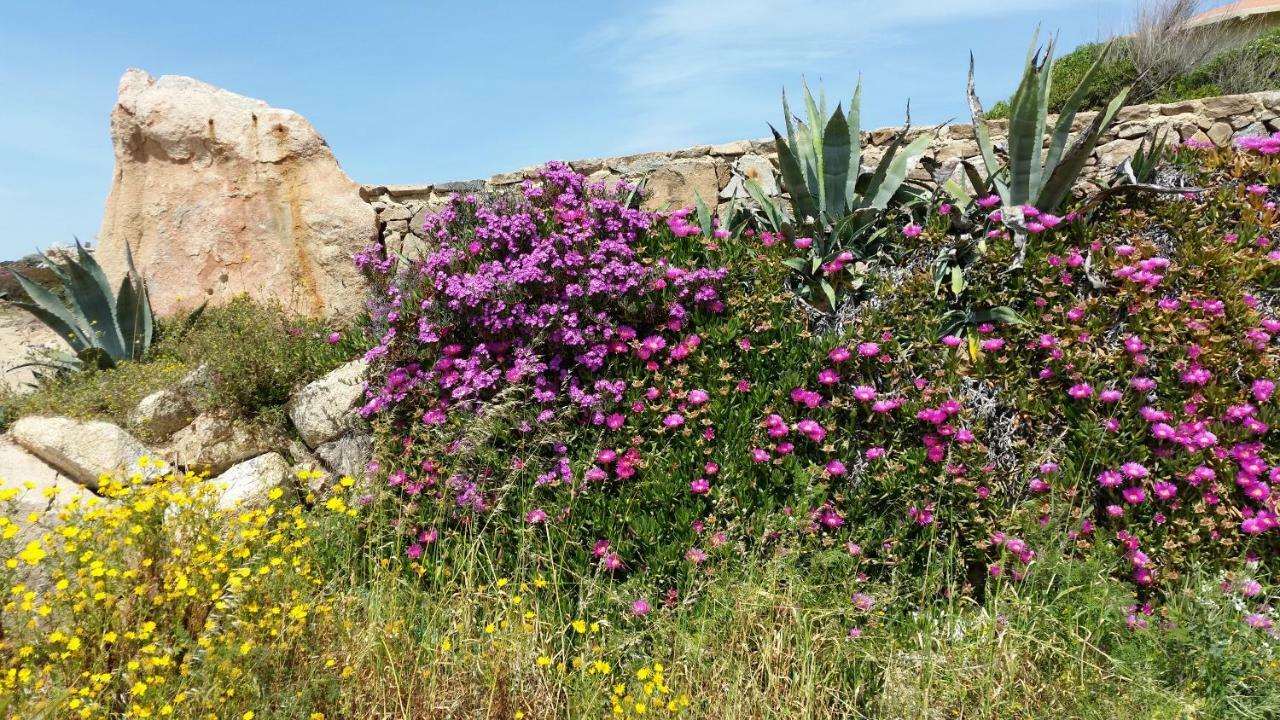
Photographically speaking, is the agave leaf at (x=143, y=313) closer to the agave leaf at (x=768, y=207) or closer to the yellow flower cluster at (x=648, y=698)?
the agave leaf at (x=768, y=207)

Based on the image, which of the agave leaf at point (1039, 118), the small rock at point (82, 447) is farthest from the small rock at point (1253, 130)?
the small rock at point (82, 447)

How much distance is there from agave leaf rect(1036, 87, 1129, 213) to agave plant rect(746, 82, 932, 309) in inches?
29.6

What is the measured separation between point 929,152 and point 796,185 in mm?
1705

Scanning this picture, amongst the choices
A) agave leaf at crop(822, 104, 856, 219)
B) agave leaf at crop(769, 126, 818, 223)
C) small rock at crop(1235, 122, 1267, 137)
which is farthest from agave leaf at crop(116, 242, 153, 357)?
small rock at crop(1235, 122, 1267, 137)

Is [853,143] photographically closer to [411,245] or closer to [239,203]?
[411,245]

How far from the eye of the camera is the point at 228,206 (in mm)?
8023

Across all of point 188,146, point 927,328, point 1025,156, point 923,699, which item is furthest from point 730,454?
point 188,146

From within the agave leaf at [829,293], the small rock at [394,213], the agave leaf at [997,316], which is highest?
the small rock at [394,213]

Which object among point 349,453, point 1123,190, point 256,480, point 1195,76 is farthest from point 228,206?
point 1195,76

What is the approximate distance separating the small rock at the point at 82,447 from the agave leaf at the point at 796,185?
468 centimetres

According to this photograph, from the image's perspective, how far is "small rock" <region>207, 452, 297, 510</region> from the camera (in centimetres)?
507

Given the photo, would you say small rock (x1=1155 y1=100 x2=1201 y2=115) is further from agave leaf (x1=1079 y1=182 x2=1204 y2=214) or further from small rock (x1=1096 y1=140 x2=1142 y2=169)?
agave leaf (x1=1079 y1=182 x2=1204 y2=214)

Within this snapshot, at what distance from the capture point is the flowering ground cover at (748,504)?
3.14 m

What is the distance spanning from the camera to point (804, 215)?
5.54m
